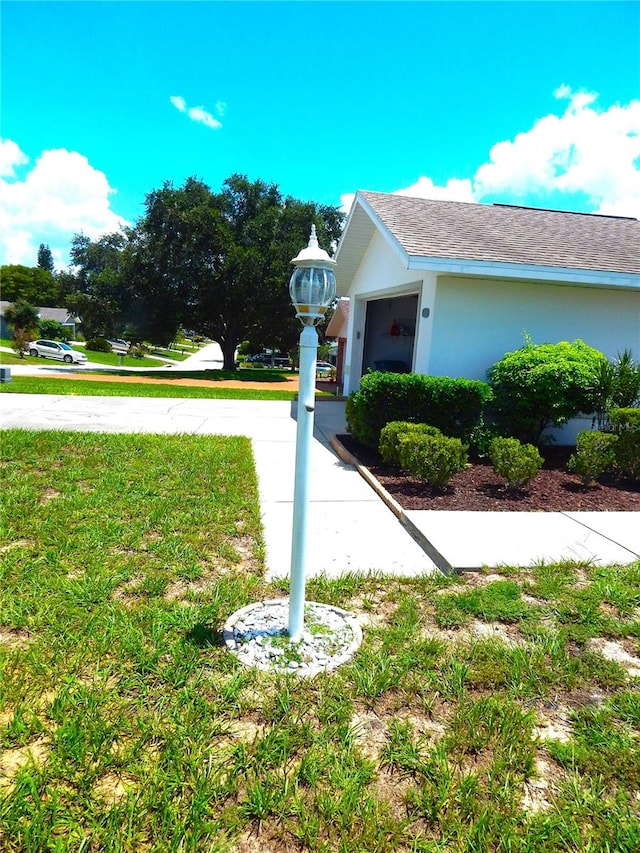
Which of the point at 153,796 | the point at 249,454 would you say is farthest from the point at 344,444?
the point at 153,796

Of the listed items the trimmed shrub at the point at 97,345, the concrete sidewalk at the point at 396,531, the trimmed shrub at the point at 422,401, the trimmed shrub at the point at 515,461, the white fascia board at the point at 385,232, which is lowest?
the trimmed shrub at the point at 97,345

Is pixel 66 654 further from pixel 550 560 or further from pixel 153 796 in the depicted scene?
pixel 550 560

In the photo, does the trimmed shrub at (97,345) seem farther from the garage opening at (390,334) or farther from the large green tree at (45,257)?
the large green tree at (45,257)

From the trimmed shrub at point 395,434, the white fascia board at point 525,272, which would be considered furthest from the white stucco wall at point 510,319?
the trimmed shrub at point 395,434

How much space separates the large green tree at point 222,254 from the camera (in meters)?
27.7

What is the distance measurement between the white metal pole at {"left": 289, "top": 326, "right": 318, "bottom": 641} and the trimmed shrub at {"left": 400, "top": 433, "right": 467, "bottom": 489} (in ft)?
10.1

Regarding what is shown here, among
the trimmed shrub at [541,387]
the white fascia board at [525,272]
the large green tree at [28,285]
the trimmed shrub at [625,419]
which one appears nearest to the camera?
the trimmed shrub at [625,419]

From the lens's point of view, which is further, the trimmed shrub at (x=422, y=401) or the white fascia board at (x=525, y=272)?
the white fascia board at (x=525, y=272)

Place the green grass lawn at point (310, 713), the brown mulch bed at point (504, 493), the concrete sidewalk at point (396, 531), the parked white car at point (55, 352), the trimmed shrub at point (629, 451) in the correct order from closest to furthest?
1. the green grass lawn at point (310, 713)
2. the concrete sidewalk at point (396, 531)
3. the brown mulch bed at point (504, 493)
4. the trimmed shrub at point (629, 451)
5. the parked white car at point (55, 352)

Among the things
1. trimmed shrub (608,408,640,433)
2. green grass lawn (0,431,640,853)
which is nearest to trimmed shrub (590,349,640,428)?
trimmed shrub (608,408,640,433)

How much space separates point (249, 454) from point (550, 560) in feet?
13.7

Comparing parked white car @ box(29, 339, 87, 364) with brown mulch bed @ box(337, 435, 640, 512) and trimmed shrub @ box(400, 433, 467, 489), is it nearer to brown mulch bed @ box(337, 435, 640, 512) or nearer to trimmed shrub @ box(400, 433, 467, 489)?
brown mulch bed @ box(337, 435, 640, 512)

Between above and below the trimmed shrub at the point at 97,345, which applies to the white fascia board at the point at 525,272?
above

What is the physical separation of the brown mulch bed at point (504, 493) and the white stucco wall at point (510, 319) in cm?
239
